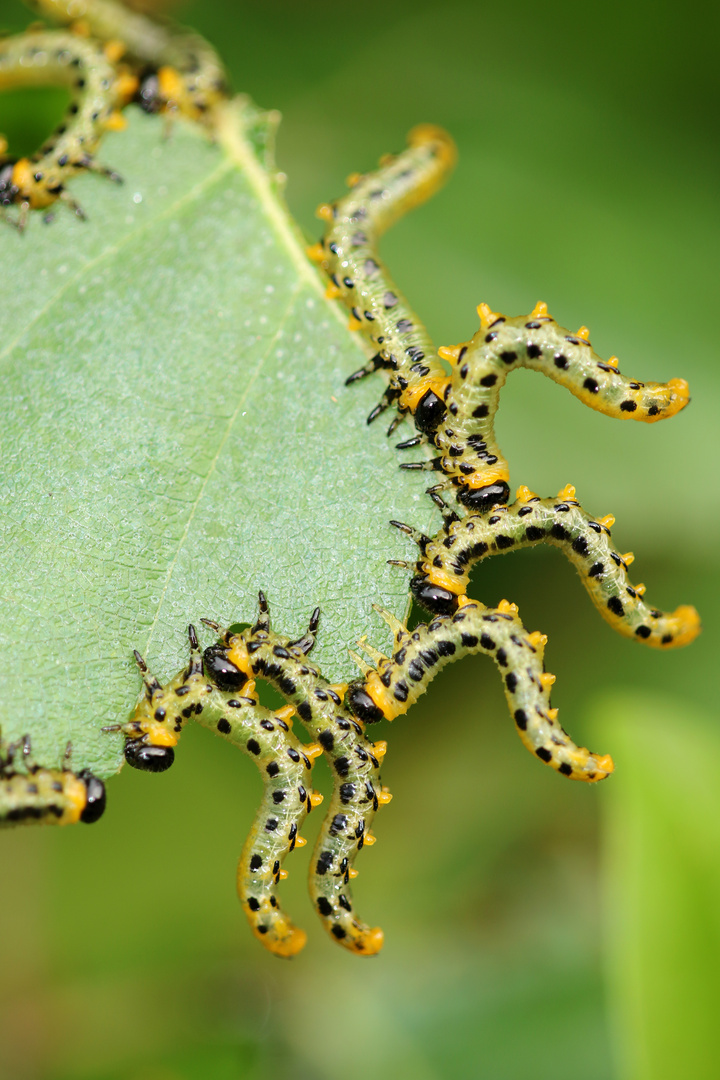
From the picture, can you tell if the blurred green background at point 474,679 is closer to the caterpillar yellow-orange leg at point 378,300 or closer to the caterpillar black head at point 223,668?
the caterpillar yellow-orange leg at point 378,300

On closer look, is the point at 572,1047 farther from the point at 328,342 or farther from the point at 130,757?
the point at 328,342

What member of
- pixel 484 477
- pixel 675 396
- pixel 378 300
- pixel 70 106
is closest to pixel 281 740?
pixel 484 477

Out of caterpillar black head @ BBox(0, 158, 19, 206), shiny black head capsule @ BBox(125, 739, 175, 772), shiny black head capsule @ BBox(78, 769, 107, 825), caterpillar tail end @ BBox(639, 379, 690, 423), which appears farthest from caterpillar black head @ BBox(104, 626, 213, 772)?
caterpillar tail end @ BBox(639, 379, 690, 423)

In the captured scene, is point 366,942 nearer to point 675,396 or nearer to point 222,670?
point 222,670

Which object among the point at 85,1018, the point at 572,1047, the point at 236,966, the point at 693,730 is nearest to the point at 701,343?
the point at 693,730

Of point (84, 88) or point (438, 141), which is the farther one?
point (438, 141)
